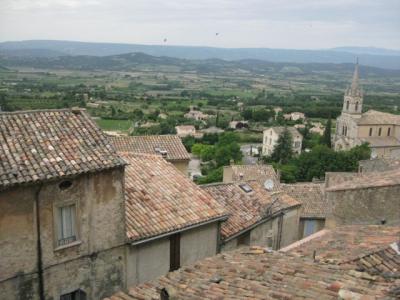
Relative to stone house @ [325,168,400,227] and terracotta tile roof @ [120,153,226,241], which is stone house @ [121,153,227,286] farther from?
stone house @ [325,168,400,227]

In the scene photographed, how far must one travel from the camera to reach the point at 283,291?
764 centimetres

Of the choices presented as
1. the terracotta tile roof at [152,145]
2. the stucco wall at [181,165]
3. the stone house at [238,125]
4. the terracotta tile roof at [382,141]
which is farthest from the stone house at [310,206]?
the stone house at [238,125]

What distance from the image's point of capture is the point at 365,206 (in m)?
15.1

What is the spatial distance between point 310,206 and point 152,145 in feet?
41.7

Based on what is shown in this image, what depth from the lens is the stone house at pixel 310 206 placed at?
31.0 metres

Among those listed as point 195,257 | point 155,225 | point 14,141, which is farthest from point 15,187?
point 195,257

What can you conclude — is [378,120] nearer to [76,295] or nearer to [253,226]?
[253,226]

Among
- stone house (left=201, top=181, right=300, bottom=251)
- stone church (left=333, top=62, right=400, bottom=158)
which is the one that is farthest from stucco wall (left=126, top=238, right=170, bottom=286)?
stone church (left=333, top=62, right=400, bottom=158)

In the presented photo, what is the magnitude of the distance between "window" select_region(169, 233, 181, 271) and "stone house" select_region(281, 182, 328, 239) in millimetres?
16086

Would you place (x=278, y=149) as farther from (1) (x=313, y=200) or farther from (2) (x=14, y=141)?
(2) (x=14, y=141)

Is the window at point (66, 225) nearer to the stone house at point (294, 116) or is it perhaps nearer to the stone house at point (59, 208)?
the stone house at point (59, 208)

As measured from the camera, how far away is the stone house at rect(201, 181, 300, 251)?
18234mm

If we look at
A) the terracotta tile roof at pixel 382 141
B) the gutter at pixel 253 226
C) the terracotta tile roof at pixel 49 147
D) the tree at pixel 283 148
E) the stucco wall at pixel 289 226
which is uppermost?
the terracotta tile roof at pixel 49 147

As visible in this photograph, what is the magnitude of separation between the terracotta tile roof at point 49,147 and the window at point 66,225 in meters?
1.19
